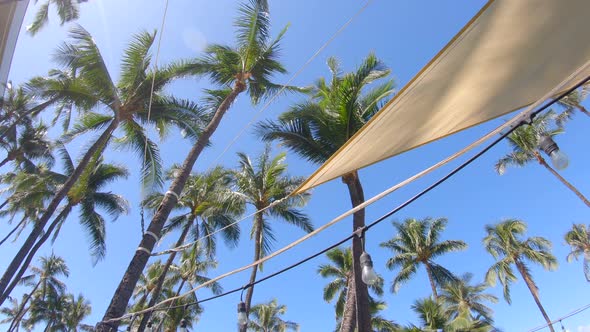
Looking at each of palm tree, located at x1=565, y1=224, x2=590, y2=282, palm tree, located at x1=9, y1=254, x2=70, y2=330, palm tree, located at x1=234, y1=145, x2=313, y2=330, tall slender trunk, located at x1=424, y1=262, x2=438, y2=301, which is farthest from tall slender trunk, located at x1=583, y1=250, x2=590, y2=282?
palm tree, located at x1=9, y1=254, x2=70, y2=330

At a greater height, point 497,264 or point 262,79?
point 497,264

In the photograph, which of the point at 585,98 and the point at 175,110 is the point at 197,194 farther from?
the point at 585,98

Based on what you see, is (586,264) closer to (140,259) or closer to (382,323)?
(382,323)

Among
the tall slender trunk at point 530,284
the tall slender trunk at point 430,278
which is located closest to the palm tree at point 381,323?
the tall slender trunk at point 430,278

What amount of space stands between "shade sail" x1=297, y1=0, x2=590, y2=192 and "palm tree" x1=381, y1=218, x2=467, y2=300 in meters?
23.5

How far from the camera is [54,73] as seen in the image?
39.5 feet

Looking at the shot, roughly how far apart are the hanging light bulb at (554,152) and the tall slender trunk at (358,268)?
4899 millimetres

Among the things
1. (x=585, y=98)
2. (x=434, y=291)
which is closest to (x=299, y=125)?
(x=434, y=291)

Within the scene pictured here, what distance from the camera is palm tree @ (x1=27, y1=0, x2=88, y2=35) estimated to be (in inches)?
498

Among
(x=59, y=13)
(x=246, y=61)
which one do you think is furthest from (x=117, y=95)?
(x=59, y=13)

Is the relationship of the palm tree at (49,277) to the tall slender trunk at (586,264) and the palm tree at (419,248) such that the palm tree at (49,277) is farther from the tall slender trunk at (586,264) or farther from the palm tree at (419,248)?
the tall slender trunk at (586,264)

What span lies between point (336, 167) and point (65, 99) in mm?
11273

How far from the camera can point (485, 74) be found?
3.23 m

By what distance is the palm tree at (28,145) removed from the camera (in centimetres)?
1919
